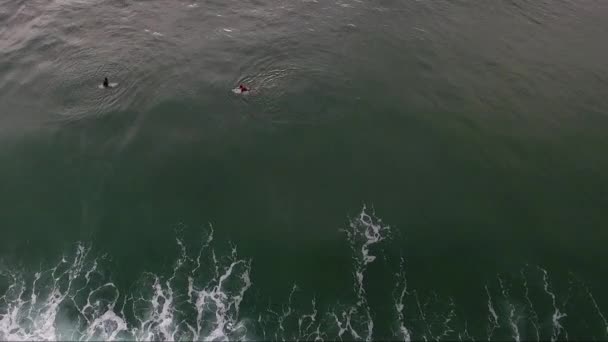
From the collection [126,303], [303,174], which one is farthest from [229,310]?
[303,174]

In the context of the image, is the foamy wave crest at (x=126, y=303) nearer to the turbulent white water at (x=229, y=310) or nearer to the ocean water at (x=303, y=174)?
the turbulent white water at (x=229, y=310)

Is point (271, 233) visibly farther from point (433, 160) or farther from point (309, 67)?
point (309, 67)

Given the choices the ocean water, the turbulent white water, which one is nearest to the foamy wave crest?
the turbulent white water

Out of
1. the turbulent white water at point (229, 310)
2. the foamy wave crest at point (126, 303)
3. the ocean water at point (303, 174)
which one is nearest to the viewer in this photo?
the turbulent white water at point (229, 310)

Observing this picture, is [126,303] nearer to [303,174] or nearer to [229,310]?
[229,310]

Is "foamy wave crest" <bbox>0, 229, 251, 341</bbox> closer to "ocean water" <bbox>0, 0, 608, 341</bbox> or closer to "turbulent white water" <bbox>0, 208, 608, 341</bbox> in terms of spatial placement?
"turbulent white water" <bbox>0, 208, 608, 341</bbox>

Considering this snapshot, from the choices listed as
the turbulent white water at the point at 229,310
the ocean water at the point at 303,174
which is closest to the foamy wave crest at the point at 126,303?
the turbulent white water at the point at 229,310
